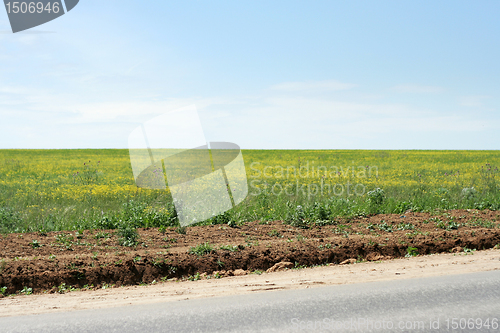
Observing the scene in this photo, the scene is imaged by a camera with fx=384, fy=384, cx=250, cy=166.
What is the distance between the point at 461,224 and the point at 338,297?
6.29 m

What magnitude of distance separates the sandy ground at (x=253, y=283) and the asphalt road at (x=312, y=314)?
0.37 meters

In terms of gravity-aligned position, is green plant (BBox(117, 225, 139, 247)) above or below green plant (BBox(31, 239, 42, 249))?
below

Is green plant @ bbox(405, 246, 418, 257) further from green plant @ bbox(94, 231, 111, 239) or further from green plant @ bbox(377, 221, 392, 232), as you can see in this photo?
green plant @ bbox(94, 231, 111, 239)

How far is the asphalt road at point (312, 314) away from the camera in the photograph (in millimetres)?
4309

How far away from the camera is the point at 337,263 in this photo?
24.5 feet

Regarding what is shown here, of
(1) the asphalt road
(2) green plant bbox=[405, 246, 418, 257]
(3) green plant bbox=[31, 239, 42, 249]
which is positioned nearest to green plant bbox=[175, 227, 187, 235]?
(3) green plant bbox=[31, 239, 42, 249]

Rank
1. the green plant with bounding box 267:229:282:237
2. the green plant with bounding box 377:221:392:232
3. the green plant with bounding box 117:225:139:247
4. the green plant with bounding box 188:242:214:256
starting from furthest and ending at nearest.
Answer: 1. the green plant with bounding box 377:221:392:232
2. the green plant with bounding box 267:229:282:237
3. the green plant with bounding box 117:225:139:247
4. the green plant with bounding box 188:242:214:256

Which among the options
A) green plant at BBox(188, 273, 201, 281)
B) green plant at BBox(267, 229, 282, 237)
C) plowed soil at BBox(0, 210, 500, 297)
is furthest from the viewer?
green plant at BBox(267, 229, 282, 237)

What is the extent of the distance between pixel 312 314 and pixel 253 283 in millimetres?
1642

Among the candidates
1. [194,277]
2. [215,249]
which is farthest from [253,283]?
[215,249]

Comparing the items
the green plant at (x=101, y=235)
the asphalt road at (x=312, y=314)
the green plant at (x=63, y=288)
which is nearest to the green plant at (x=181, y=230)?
the green plant at (x=101, y=235)

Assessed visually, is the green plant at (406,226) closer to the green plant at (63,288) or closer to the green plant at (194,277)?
the green plant at (194,277)

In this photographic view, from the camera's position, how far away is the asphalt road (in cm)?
431

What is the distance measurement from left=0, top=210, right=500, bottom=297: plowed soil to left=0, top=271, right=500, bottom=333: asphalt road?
4.90 feet
